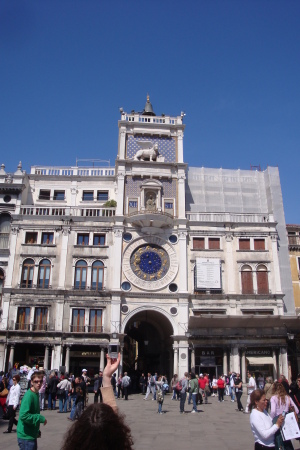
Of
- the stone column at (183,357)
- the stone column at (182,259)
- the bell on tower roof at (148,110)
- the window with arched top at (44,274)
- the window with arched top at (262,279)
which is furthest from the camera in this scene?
the bell on tower roof at (148,110)

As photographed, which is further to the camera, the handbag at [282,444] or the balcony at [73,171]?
the balcony at [73,171]

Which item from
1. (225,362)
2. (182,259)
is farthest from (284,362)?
(182,259)

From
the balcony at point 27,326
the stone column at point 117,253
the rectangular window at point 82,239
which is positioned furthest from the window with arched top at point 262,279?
the balcony at point 27,326

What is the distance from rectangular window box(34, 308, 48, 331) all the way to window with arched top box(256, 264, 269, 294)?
1960cm

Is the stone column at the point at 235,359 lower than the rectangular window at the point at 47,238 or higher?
lower

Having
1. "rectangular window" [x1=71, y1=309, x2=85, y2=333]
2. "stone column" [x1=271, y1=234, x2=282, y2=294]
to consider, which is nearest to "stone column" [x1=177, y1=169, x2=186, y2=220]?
"stone column" [x1=271, y1=234, x2=282, y2=294]

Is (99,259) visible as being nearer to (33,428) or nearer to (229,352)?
(229,352)

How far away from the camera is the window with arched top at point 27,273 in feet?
126

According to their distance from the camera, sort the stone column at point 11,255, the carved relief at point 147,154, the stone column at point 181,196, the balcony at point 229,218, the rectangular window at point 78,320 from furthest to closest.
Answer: the carved relief at point 147,154, the balcony at point 229,218, the stone column at point 181,196, the stone column at point 11,255, the rectangular window at point 78,320

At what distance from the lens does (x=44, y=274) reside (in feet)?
127

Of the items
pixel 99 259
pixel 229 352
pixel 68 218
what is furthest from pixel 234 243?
pixel 68 218

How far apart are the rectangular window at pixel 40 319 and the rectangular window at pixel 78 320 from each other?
8.01ft

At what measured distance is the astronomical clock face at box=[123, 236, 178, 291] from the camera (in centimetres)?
3922

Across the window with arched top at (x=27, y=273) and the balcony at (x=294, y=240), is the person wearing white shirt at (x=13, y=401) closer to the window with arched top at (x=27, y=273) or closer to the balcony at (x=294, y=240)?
the window with arched top at (x=27, y=273)
